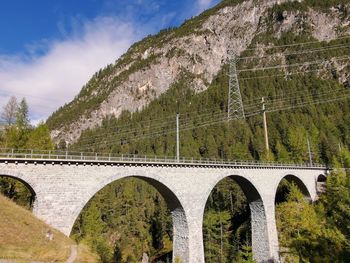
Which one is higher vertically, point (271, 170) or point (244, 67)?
point (244, 67)

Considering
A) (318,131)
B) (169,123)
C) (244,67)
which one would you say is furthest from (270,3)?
(318,131)

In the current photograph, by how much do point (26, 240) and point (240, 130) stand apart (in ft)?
297

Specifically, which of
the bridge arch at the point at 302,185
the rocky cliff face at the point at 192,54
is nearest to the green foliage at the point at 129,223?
the bridge arch at the point at 302,185

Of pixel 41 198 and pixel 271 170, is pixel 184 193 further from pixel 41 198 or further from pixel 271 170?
pixel 271 170

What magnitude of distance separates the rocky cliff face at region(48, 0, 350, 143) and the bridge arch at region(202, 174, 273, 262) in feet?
382

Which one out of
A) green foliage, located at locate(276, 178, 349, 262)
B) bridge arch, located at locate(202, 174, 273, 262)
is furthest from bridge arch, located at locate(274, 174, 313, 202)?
bridge arch, located at locate(202, 174, 273, 262)

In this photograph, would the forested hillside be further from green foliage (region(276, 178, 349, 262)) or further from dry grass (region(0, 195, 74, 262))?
dry grass (region(0, 195, 74, 262))

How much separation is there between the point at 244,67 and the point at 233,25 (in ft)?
122

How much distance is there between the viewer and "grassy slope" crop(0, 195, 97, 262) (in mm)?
13701

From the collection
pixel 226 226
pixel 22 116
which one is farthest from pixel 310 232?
pixel 22 116

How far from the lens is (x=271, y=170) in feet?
137

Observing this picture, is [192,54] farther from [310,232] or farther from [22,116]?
[310,232]

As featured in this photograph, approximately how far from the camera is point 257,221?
3984 centimetres

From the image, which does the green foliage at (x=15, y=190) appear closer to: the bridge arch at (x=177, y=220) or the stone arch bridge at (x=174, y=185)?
the stone arch bridge at (x=174, y=185)
